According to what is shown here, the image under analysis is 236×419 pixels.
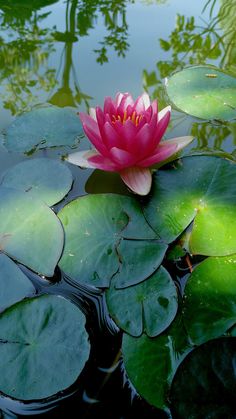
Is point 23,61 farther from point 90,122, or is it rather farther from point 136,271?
point 136,271

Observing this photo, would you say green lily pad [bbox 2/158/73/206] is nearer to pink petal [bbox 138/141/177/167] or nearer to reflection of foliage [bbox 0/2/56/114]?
Answer: pink petal [bbox 138/141/177/167]

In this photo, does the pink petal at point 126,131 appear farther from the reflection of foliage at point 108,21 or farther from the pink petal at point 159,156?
the reflection of foliage at point 108,21

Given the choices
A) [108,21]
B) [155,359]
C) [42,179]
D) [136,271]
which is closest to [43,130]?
[42,179]

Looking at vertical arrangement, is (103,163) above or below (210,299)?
above

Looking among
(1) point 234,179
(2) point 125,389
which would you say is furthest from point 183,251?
(2) point 125,389

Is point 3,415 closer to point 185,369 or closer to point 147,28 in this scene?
point 185,369

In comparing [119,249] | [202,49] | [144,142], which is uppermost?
[202,49]
